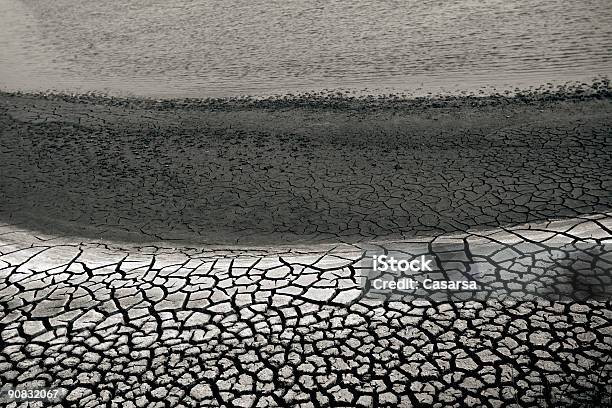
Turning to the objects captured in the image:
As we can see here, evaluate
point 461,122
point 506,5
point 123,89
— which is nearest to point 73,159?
point 123,89

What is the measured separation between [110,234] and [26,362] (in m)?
1.14

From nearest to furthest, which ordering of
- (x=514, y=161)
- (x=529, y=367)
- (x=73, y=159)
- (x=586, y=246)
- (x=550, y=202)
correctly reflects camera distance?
(x=529, y=367) < (x=586, y=246) < (x=550, y=202) < (x=514, y=161) < (x=73, y=159)

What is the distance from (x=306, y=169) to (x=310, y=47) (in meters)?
3.74

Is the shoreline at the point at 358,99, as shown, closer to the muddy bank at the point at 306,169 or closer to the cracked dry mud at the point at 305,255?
the muddy bank at the point at 306,169

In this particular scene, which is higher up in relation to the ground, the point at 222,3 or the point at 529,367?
the point at 222,3

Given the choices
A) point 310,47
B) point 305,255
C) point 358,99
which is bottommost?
point 305,255

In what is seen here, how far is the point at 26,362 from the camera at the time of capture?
8.27ft

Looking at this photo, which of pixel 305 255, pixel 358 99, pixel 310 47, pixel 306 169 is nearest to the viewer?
pixel 305 255

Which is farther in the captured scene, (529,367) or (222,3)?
(222,3)

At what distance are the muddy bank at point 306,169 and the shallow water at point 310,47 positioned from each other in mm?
849

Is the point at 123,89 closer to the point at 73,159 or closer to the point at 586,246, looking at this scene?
the point at 73,159

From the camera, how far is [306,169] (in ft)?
13.8

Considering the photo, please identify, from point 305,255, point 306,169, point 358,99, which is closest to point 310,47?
point 358,99

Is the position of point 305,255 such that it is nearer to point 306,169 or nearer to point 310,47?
point 306,169
